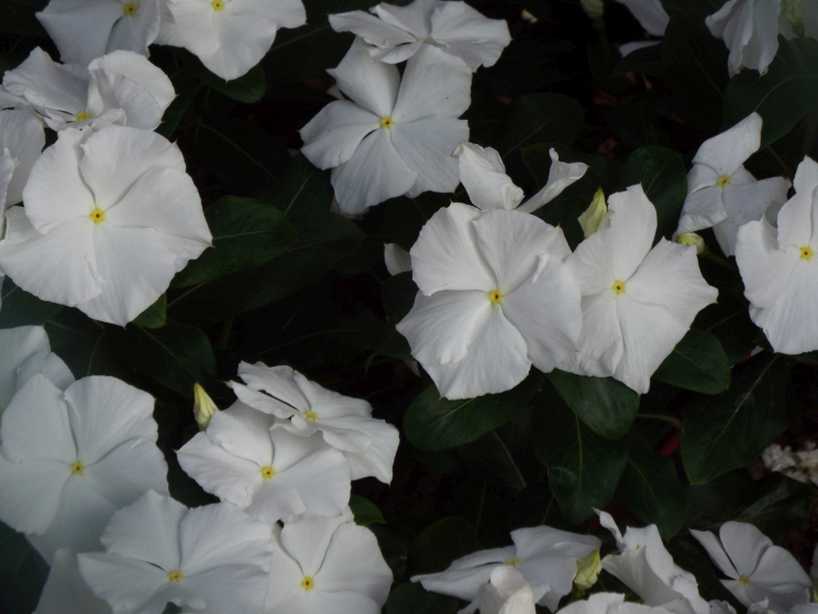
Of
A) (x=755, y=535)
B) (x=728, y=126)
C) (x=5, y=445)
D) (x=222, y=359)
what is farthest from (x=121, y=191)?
(x=755, y=535)

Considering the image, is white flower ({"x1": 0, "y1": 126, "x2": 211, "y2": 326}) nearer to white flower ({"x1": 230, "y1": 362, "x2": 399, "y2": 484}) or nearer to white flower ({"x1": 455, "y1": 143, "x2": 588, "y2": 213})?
white flower ({"x1": 230, "y1": 362, "x2": 399, "y2": 484})

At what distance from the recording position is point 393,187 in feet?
3.21

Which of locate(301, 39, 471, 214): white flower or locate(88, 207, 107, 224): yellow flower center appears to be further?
locate(301, 39, 471, 214): white flower

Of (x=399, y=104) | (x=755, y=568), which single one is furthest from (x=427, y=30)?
(x=755, y=568)

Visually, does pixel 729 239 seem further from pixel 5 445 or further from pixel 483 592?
pixel 5 445

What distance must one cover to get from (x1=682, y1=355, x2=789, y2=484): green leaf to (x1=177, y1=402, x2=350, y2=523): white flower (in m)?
0.40

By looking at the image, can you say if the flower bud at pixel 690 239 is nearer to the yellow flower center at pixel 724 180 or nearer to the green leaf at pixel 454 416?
the yellow flower center at pixel 724 180

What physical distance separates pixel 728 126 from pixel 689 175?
0.47 feet

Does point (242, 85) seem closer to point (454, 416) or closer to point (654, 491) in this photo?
point (454, 416)

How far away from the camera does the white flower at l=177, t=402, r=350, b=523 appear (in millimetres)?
844

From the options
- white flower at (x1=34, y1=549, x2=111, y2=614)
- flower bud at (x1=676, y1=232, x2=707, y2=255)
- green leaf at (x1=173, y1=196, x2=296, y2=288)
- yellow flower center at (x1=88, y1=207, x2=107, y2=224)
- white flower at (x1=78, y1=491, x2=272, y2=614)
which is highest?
yellow flower center at (x1=88, y1=207, x2=107, y2=224)

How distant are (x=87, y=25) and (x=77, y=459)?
43 centimetres

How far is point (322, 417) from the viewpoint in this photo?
90 cm

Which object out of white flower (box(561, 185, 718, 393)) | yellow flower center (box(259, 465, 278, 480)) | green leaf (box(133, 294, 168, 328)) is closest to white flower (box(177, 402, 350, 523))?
Result: yellow flower center (box(259, 465, 278, 480))
